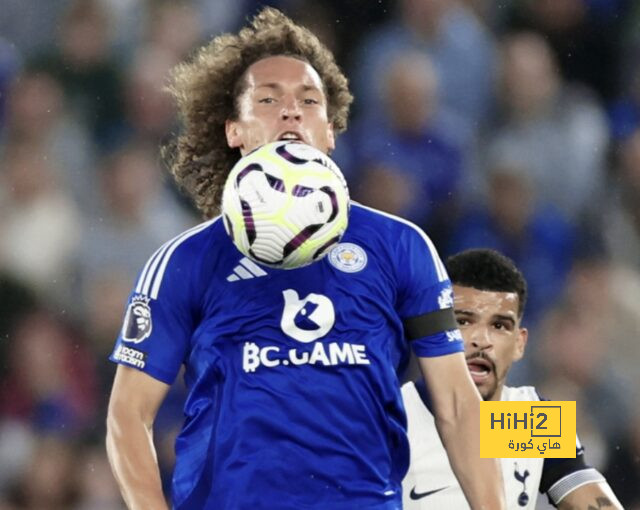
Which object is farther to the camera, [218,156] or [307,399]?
[218,156]

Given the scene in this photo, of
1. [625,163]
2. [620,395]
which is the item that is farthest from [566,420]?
[625,163]

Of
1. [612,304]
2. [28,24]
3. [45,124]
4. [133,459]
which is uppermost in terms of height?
[28,24]

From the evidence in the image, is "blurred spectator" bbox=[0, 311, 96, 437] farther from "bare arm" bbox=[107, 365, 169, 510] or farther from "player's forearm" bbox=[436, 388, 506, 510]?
"player's forearm" bbox=[436, 388, 506, 510]

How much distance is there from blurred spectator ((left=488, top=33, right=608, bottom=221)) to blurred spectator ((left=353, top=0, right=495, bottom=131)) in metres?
0.13

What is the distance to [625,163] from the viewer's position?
6.44 m

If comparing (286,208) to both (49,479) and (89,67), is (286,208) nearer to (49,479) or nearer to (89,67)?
(49,479)

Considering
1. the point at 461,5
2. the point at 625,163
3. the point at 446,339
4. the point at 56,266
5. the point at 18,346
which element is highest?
the point at 461,5

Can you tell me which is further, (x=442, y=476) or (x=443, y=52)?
(x=443, y=52)

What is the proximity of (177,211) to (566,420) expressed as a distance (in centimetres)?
210

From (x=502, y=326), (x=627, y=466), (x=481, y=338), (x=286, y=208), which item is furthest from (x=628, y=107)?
(x=286, y=208)

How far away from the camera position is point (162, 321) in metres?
2.95

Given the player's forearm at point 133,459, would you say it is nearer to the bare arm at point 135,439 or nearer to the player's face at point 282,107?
the bare arm at point 135,439

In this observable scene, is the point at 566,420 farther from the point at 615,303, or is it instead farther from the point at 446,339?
the point at 446,339

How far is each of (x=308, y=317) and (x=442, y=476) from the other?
1.65 m
